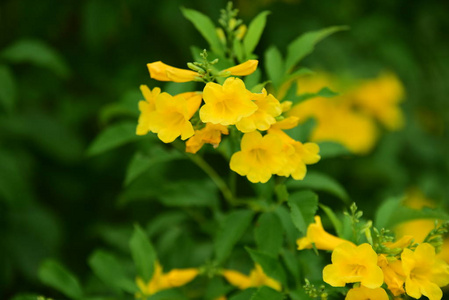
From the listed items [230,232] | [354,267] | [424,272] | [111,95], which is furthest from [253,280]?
[111,95]

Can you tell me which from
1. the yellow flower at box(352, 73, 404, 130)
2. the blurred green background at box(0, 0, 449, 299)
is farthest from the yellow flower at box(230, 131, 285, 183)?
the yellow flower at box(352, 73, 404, 130)

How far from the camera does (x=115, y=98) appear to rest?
9.81ft

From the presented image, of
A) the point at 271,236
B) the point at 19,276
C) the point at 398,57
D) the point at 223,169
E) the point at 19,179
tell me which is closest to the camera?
the point at 271,236

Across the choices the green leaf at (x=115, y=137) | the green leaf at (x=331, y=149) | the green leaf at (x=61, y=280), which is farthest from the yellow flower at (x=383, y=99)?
the green leaf at (x=61, y=280)

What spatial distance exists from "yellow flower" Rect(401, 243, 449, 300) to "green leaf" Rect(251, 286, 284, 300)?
0.33 meters

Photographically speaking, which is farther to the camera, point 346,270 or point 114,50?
point 114,50

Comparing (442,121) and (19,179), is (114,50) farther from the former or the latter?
(442,121)

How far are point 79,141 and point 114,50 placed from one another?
0.61 m

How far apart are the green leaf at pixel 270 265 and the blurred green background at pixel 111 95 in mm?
1162

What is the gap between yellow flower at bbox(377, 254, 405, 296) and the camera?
1226 millimetres

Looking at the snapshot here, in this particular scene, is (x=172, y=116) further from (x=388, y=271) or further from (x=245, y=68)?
(x=388, y=271)

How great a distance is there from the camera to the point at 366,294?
47.3 inches

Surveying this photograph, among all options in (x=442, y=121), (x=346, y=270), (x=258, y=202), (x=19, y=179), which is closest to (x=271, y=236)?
(x=258, y=202)

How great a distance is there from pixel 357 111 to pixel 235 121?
252cm
